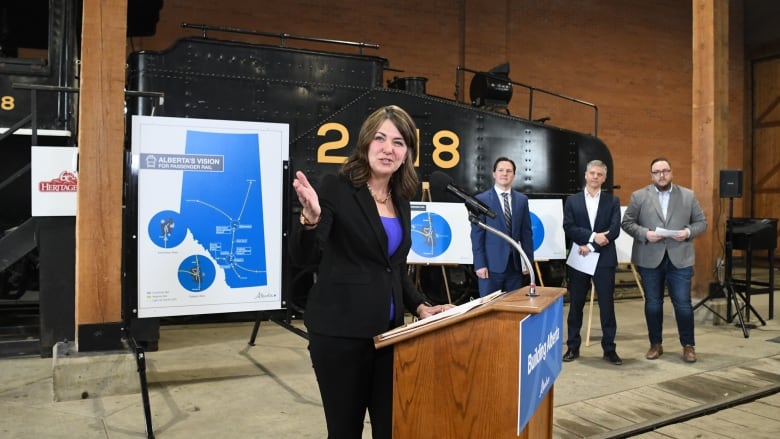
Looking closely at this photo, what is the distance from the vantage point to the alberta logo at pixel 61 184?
4648mm

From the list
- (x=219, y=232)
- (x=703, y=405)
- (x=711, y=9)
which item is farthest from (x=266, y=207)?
(x=711, y=9)

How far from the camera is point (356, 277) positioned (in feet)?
6.18

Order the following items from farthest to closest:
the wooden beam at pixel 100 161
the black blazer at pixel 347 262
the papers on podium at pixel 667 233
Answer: the papers on podium at pixel 667 233 < the wooden beam at pixel 100 161 < the black blazer at pixel 347 262

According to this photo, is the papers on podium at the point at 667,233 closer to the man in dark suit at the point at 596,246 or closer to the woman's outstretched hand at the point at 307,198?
the man in dark suit at the point at 596,246

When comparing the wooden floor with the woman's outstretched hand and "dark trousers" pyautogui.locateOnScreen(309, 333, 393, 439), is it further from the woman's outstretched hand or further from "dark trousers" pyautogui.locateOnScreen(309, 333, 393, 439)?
the woman's outstretched hand

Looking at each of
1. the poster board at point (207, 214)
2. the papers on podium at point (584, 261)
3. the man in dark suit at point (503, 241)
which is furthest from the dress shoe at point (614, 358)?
the poster board at point (207, 214)

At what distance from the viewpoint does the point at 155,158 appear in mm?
3939

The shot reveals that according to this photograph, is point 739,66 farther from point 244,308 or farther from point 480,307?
point 480,307

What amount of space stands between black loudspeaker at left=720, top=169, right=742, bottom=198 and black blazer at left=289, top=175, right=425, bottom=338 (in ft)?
19.5

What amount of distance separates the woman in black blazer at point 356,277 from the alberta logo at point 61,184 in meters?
3.48

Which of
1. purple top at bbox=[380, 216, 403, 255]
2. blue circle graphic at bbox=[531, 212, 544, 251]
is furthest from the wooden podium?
blue circle graphic at bbox=[531, 212, 544, 251]

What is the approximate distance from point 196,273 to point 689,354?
4028mm

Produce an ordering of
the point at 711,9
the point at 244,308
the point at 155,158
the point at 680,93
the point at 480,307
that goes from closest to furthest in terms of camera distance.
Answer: the point at 480,307 → the point at 155,158 → the point at 244,308 → the point at 711,9 → the point at 680,93

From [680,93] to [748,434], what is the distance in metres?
13.5
